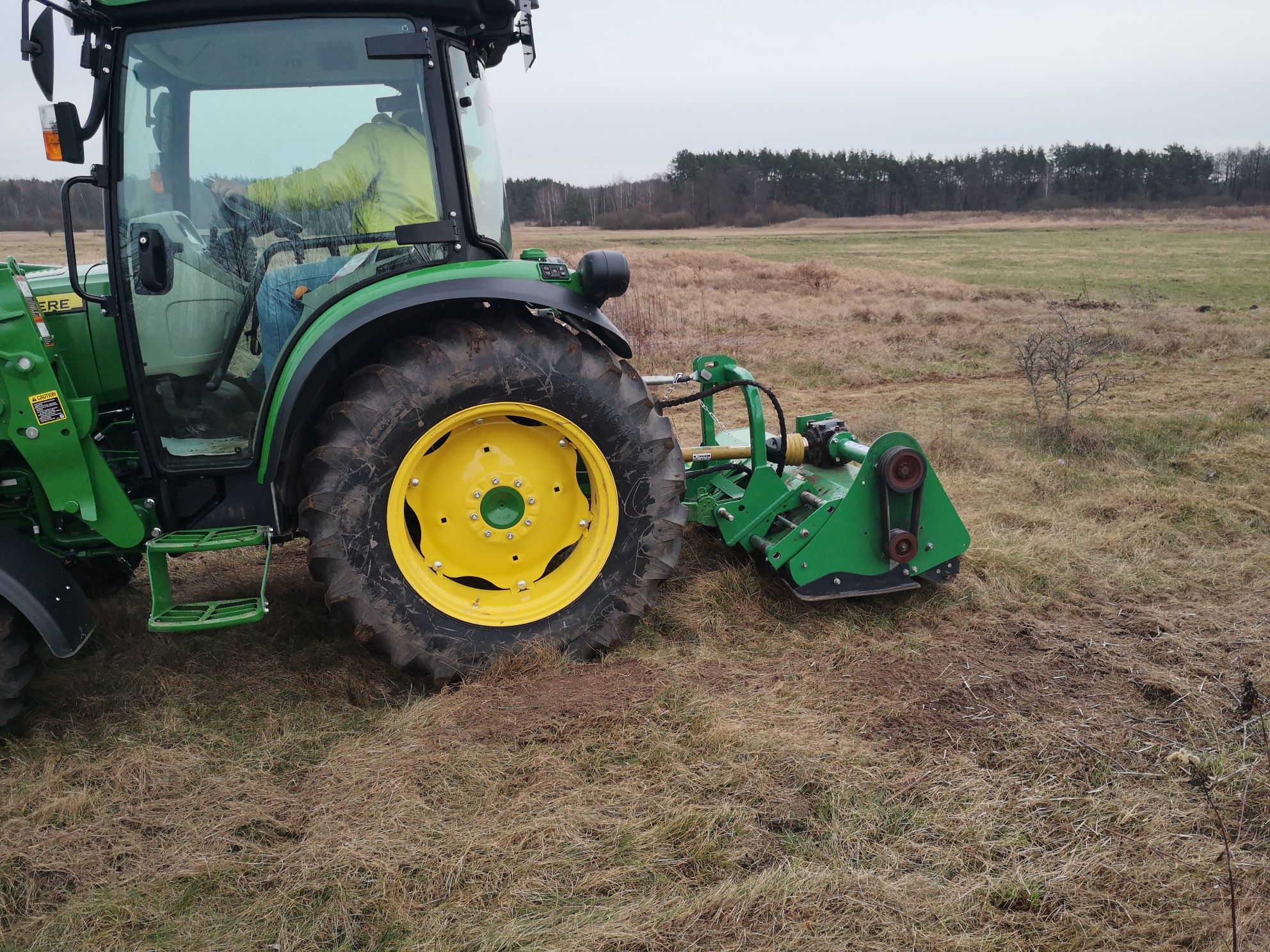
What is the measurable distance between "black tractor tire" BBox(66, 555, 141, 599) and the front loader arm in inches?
39.5

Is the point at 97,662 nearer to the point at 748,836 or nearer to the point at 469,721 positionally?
the point at 469,721

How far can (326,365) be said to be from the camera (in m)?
3.33

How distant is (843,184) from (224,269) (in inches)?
2937

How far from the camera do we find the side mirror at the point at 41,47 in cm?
289

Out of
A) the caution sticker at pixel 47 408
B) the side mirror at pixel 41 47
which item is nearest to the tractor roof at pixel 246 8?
the side mirror at pixel 41 47

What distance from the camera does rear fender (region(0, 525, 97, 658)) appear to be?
116 inches

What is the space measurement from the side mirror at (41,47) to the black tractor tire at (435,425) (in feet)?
4.27

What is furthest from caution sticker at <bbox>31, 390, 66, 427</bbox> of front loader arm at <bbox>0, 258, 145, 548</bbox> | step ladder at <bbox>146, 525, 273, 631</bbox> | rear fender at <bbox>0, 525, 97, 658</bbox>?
step ladder at <bbox>146, 525, 273, 631</bbox>

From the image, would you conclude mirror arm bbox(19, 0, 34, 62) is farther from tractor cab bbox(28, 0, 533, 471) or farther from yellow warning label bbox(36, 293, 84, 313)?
yellow warning label bbox(36, 293, 84, 313)

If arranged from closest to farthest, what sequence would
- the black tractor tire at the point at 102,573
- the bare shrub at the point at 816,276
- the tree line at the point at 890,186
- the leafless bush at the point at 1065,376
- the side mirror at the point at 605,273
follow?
the side mirror at the point at 605,273 < the black tractor tire at the point at 102,573 < the leafless bush at the point at 1065,376 < the bare shrub at the point at 816,276 < the tree line at the point at 890,186

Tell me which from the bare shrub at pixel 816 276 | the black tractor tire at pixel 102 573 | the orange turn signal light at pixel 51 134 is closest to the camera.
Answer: the orange turn signal light at pixel 51 134

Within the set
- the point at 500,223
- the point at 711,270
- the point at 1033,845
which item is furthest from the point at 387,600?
the point at 711,270

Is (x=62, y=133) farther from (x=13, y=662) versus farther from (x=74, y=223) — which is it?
(x=13, y=662)

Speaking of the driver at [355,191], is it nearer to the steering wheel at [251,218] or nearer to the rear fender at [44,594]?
the steering wheel at [251,218]
